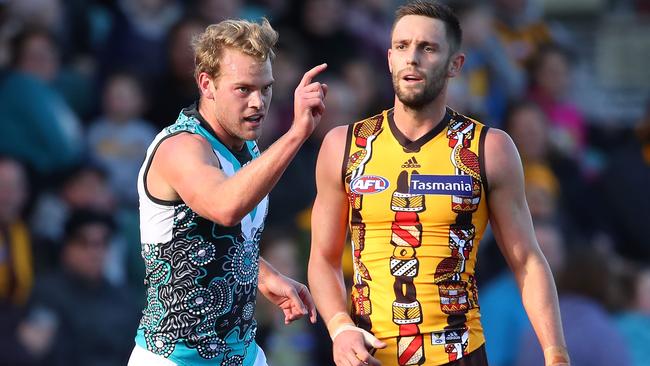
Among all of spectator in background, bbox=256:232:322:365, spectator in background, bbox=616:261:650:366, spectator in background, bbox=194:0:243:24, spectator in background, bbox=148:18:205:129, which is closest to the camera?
spectator in background, bbox=256:232:322:365

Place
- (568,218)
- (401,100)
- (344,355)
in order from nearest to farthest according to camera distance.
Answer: (344,355) < (401,100) < (568,218)

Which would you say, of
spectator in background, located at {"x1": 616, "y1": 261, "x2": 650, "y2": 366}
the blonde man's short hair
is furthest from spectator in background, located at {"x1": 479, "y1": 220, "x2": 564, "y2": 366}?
the blonde man's short hair

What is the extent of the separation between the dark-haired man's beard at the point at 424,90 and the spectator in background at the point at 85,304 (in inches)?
174

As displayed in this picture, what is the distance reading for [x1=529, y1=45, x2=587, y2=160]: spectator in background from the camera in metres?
13.3

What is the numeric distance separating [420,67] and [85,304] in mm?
4670

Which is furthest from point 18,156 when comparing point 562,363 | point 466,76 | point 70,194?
point 562,363

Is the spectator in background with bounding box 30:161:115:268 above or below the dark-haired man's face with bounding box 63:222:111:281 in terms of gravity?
above

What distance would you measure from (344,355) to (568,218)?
22.7ft

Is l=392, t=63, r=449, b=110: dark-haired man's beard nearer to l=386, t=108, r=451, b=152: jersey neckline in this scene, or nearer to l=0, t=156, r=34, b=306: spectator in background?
l=386, t=108, r=451, b=152: jersey neckline

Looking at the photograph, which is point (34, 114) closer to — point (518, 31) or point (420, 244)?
point (420, 244)

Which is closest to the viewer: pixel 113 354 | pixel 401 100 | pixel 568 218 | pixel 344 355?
pixel 344 355

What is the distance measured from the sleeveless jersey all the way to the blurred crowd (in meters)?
3.25

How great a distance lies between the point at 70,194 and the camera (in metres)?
10.6

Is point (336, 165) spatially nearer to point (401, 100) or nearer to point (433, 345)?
point (401, 100)
